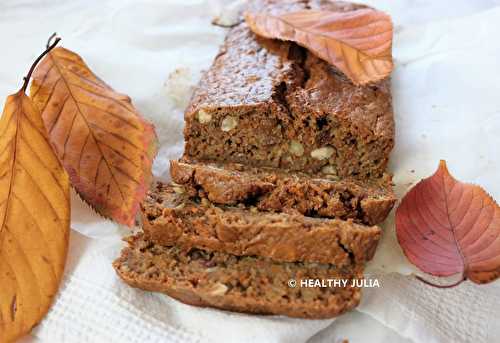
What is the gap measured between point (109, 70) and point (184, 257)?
5.81 feet

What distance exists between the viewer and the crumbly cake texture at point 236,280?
2871 mm

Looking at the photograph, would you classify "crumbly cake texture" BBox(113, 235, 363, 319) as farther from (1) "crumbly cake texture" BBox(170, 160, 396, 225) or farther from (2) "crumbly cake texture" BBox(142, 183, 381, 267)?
(1) "crumbly cake texture" BBox(170, 160, 396, 225)

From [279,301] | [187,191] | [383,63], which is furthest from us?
[383,63]

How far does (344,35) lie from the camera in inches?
150

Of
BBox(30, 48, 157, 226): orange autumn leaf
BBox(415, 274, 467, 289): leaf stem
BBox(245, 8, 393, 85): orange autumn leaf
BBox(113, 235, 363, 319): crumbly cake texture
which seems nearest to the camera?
BBox(113, 235, 363, 319): crumbly cake texture

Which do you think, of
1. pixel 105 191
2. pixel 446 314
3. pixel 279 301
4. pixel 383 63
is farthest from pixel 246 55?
pixel 446 314

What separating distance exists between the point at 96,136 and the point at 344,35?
1.62 meters

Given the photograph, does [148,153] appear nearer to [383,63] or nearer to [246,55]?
[246,55]

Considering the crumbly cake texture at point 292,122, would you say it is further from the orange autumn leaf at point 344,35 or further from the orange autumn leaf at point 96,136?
the orange autumn leaf at point 96,136

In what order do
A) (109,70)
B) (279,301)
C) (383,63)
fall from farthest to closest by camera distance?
(109,70), (383,63), (279,301)

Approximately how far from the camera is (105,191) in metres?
3.33

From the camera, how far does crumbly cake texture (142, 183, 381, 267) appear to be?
293 centimetres

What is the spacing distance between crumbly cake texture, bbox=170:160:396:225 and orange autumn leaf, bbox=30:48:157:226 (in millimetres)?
261

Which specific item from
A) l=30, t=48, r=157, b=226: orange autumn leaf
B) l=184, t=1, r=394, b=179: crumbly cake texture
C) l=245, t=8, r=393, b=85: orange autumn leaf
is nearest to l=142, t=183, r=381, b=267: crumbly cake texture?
l=30, t=48, r=157, b=226: orange autumn leaf
